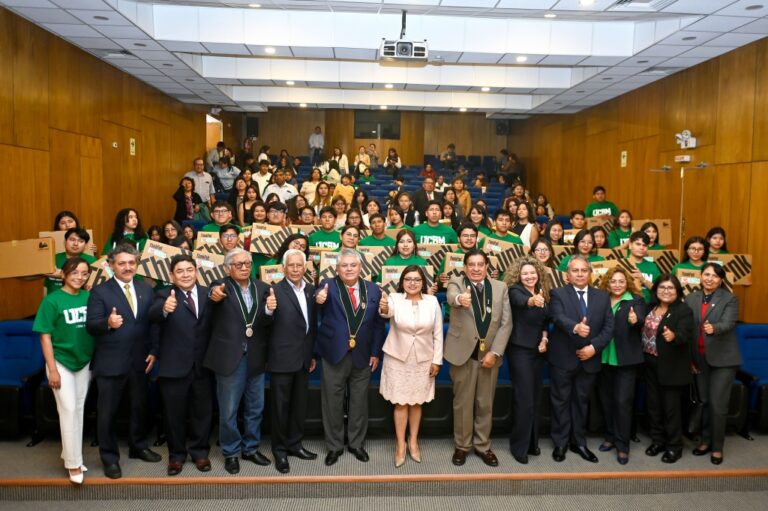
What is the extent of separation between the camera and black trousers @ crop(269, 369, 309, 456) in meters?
4.11

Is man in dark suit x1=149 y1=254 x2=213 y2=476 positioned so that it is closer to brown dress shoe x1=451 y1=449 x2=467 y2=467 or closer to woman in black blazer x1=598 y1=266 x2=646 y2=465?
brown dress shoe x1=451 y1=449 x2=467 y2=467

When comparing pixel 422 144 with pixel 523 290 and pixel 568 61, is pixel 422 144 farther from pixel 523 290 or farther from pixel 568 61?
pixel 523 290

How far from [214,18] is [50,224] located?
11.1 ft

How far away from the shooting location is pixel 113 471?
155 inches

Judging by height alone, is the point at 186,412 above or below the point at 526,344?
below

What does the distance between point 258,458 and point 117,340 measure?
129 centimetres

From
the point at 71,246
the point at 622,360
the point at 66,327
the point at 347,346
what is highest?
the point at 71,246

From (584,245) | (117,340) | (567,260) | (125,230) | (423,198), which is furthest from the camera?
(423,198)

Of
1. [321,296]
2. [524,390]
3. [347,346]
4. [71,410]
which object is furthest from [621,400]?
[71,410]

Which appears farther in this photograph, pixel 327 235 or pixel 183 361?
pixel 327 235

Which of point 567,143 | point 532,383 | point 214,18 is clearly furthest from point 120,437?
point 567,143

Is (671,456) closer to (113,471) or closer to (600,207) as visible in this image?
(113,471)

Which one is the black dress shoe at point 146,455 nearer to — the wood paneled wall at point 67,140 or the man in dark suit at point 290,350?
the man in dark suit at point 290,350

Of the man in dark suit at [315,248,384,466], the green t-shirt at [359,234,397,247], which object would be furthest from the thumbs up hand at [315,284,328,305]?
the green t-shirt at [359,234,397,247]
